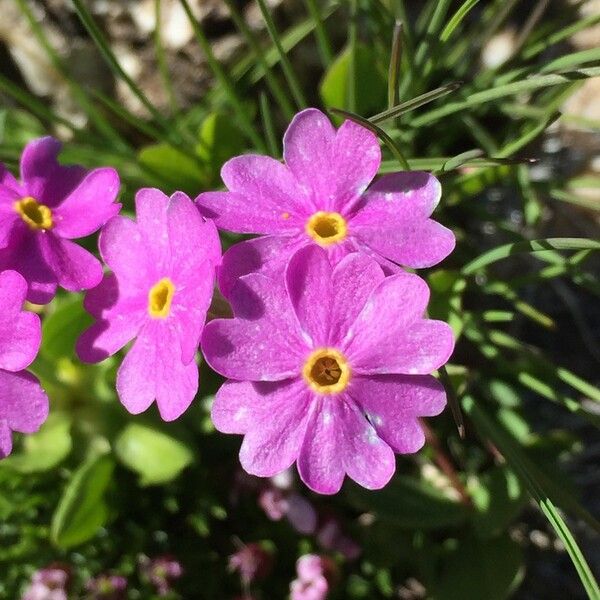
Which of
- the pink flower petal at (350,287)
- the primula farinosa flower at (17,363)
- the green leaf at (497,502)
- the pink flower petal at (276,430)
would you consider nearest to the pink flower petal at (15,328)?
the primula farinosa flower at (17,363)

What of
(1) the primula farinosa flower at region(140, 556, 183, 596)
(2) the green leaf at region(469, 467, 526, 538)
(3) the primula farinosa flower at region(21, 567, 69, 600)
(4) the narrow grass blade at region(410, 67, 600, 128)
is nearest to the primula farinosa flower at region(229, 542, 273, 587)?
(1) the primula farinosa flower at region(140, 556, 183, 596)

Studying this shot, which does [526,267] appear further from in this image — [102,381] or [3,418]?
[3,418]

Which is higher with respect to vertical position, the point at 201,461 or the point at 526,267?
the point at 201,461

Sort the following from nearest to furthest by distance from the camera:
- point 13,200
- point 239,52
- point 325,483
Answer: point 325,483 → point 13,200 → point 239,52

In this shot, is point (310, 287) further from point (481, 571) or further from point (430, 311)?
point (481, 571)

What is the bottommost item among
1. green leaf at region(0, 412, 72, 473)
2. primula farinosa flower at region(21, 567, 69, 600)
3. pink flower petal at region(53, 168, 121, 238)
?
primula farinosa flower at region(21, 567, 69, 600)

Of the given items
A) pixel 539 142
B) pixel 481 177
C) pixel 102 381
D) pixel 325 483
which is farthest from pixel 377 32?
pixel 325 483

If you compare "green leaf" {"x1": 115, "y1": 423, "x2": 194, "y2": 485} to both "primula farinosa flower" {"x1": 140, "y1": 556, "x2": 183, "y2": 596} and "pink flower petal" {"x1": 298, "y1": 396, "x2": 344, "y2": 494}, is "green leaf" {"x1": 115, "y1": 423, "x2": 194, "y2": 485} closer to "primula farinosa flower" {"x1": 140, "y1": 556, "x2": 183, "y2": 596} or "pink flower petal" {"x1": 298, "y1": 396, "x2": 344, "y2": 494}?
"primula farinosa flower" {"x1": 140, "y1": 556, "x2": 183, "y2": 596}
